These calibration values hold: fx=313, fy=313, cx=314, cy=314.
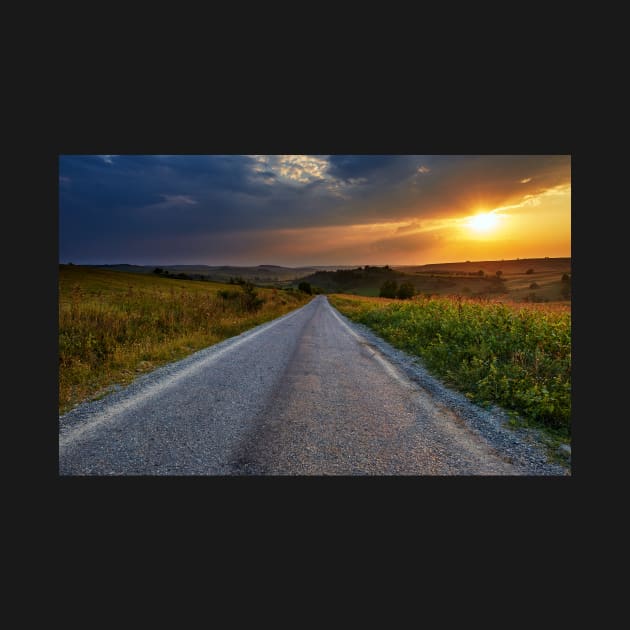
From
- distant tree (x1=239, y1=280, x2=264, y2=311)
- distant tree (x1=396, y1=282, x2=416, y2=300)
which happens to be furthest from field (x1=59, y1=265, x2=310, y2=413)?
distant tree (x1=396, y1=282, x2=416, y2=300)

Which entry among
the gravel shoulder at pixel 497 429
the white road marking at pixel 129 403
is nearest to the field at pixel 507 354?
the gravel shoulder at pixel 497 429

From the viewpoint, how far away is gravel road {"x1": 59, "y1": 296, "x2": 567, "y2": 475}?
11.4ft

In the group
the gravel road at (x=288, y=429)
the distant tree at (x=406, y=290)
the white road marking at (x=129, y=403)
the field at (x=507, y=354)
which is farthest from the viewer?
the distant tree at (x=406, y=290)

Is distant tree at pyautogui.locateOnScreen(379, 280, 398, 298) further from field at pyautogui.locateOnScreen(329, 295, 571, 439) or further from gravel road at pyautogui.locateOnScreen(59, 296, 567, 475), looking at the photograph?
gravel road at pyautogui.locateOnScreen(59, 296, 567, 475)

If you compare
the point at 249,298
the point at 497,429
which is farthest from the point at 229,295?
the point at 497,429

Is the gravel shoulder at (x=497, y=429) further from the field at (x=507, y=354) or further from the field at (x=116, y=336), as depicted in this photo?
the field at (x=116, y=336)

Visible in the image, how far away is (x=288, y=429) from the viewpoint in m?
4.28

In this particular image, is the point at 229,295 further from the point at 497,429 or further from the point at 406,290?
the point at 406,290

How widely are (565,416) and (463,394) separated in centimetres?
147

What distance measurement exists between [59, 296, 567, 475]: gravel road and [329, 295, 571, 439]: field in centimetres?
57

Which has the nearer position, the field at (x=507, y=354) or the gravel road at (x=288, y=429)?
the gravel road at (x=288, y=429)

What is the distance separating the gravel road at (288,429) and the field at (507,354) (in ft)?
1.88

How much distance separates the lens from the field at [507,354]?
4.78 metres

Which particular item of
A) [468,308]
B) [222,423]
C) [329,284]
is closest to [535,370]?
[222,423]
